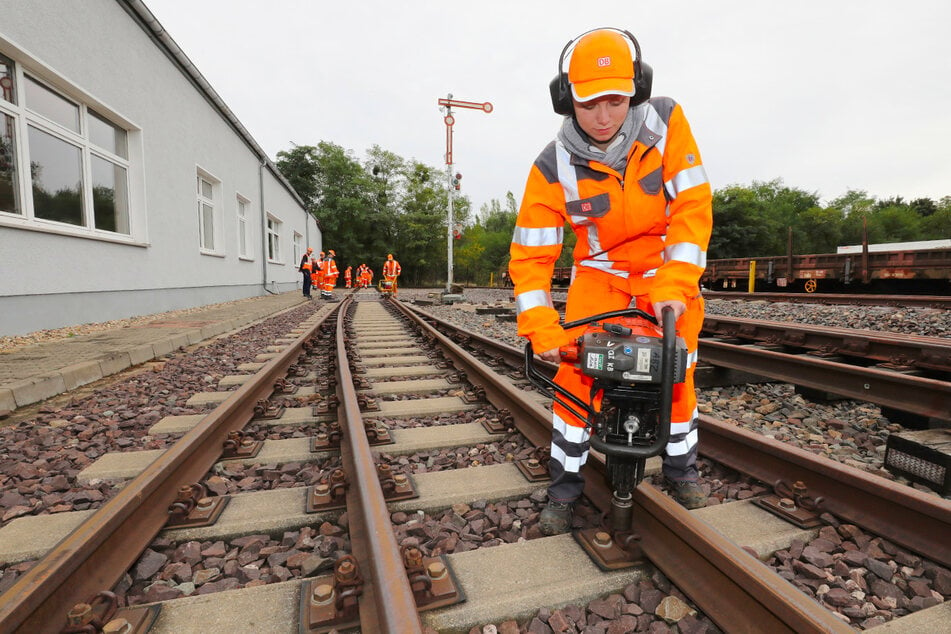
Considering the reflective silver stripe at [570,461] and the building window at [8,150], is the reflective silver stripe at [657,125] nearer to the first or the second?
the reflective silver stripe at [570,461]

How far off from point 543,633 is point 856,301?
1018 cm

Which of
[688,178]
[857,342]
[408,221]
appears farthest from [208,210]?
[408,221]

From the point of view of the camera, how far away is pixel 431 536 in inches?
68.6

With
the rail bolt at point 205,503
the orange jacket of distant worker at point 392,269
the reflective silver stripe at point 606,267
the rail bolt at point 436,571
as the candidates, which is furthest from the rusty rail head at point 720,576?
the orange jacket of distant worker at point 392,269

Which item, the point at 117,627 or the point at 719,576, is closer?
the point at 117,627

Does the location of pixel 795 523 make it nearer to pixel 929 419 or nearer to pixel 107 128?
pixel 929 419

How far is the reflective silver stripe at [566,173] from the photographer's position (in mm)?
1721

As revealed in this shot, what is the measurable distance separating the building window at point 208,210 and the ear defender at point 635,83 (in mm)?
11690

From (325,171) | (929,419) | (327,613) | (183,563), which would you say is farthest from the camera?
(325,171)

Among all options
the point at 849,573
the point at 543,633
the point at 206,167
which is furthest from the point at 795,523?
the point at 206,167

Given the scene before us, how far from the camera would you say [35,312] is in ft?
18.3

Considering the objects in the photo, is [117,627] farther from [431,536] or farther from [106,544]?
[431,536]

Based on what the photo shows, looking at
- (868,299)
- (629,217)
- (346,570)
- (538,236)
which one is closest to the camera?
(346,570)

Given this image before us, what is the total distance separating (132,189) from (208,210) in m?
4.17
